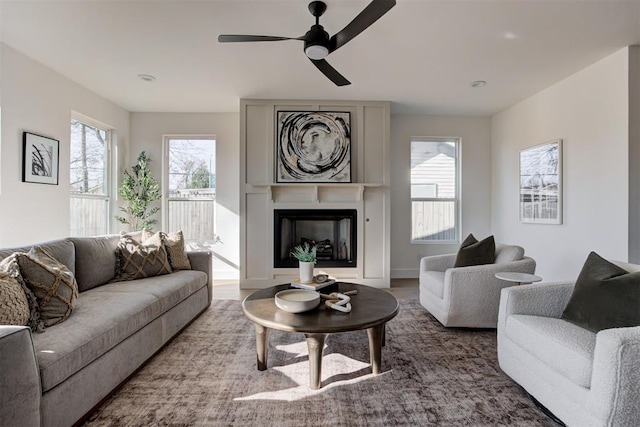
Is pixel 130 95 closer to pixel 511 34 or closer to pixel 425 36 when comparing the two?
pixel 425 36

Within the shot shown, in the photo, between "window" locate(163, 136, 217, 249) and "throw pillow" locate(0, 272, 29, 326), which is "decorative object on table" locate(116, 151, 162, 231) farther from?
"throw pillow" locate(0, 272, 29, 326)

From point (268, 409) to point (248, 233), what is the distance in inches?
113

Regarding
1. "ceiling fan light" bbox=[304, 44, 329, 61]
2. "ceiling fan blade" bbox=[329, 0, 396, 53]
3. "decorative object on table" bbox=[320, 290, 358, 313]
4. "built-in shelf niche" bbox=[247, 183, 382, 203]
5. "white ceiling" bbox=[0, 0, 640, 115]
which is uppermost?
"white ceiling" bbox=[0, 0, 640, 115]

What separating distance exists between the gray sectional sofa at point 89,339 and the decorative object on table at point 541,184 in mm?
4145

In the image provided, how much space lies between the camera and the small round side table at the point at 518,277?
243cm

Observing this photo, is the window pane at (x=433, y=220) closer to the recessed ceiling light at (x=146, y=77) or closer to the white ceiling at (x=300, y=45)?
the white ceiling at (x=300, y=45)

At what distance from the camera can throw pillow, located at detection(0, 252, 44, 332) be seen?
1666 mm

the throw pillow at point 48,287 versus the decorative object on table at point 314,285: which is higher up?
the throw pillow at point 48,287

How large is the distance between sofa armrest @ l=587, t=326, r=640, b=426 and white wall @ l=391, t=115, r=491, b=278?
377 centimetres

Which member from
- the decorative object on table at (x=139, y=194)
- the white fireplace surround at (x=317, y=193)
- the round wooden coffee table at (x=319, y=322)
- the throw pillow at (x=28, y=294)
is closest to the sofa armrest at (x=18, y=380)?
the throw pillow at (x=28, y=294)

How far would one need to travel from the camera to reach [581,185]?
11.3 feet

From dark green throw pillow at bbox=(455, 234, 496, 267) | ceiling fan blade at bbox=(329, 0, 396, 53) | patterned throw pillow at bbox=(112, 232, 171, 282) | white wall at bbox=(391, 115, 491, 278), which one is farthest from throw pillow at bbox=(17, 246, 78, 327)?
white wall at bbox=(391, 115, 491, 278)

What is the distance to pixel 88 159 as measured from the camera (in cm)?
435

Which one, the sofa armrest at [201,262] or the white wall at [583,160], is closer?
the white wall at [583,160]
